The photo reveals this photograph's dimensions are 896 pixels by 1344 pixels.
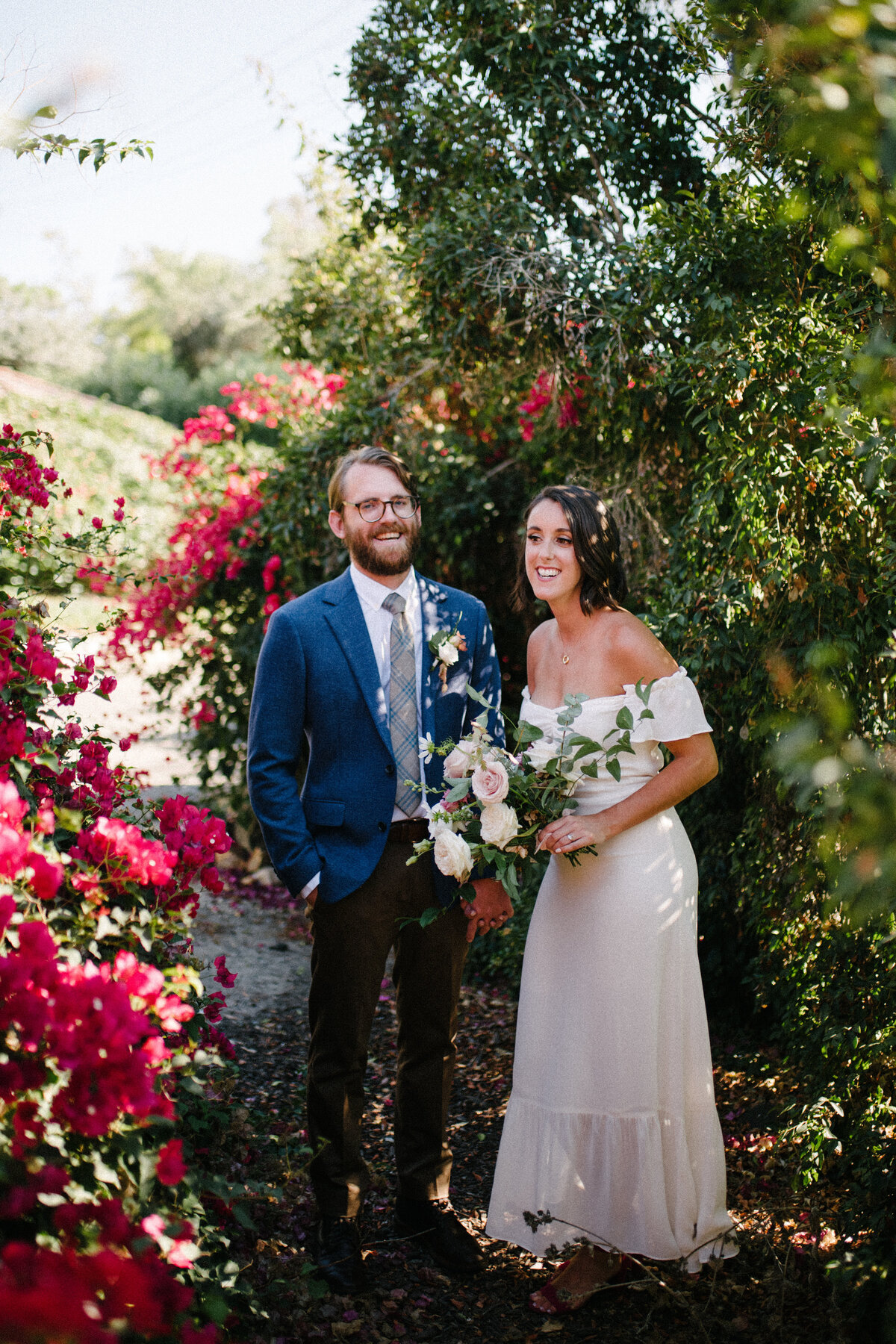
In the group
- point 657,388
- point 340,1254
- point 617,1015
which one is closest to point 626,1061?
point 617,1015

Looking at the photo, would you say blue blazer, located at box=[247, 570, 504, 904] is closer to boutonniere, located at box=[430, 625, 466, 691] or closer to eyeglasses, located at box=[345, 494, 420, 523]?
boutonniere, located at box=[430, 625, 466, 691]

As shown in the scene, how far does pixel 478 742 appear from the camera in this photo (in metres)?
2.56

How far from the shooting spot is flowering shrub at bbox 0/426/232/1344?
102 cm

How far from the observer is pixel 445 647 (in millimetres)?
2814

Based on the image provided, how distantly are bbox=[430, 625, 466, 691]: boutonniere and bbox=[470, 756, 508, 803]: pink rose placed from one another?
1.57 ft

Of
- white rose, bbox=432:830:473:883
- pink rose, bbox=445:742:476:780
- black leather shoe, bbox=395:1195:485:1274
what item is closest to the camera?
white rose, bbox=432:830:473:883

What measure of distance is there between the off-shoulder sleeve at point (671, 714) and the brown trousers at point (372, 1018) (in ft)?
2.54

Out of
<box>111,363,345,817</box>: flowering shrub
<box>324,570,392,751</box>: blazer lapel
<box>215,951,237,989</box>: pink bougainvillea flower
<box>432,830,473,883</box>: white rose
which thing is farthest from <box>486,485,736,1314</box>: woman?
<box>111,363,345,817</box>: flowering shrub

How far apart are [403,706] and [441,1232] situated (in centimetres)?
159

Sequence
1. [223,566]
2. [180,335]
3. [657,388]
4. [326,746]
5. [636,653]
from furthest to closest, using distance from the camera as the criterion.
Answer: [180,335] → [223,566] → [657,388] → [326,746] → [636,653]

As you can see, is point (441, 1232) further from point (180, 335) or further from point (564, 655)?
point (180, 335)

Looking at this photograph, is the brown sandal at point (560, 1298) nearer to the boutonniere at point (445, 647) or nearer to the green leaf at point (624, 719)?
the green leaf at point (624, 719)

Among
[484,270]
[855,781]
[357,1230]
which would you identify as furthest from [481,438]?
[855,781]

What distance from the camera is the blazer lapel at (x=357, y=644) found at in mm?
2785
